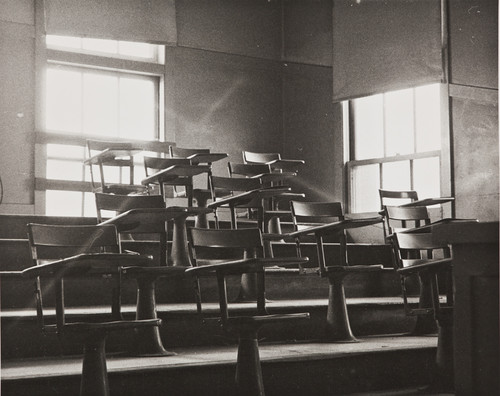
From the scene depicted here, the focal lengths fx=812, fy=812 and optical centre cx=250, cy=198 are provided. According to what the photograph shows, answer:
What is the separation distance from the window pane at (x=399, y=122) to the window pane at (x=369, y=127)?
0.09 m

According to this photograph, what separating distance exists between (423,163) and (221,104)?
236cm

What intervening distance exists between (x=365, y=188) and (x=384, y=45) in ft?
4.98

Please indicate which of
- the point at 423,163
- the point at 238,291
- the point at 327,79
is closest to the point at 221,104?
the point at 327,79

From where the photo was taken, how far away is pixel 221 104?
898cm

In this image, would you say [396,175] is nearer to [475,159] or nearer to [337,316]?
[475,159]

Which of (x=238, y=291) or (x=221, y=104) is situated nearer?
(x=238, y=291)

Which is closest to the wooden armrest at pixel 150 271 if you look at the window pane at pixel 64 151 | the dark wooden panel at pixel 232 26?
the window pane at pixel 64 151

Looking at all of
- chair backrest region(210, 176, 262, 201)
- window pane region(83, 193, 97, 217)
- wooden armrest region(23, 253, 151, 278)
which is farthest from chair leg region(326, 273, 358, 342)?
window pane region(83, 193, 97, 217)

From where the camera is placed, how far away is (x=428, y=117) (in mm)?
7961

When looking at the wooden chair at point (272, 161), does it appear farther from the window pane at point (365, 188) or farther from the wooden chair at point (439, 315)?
the wooden chair at point (439, 315)

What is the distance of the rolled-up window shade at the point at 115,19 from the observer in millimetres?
7801

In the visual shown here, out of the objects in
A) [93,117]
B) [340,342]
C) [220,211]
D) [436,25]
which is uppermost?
[436,25]

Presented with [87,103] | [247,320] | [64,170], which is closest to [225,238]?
[247,320]

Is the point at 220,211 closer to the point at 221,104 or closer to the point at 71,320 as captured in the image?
the point at 221,104
